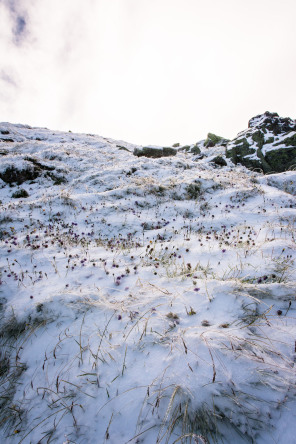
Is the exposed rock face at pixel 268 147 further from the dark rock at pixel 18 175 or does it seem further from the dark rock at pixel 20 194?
the dark rock at pixel 20 194

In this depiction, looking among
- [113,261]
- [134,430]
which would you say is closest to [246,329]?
[134,430]

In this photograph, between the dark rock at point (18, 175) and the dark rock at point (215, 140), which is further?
the dark rock at point (215, 140)

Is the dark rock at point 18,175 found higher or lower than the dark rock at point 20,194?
higher

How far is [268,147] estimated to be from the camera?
2670cm

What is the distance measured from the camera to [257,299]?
2.40 metres

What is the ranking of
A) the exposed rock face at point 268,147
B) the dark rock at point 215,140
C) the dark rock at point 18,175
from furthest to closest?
the dark rock at point 215,140
the exposed rock face at point 268,147
the dark rock at point 18,175

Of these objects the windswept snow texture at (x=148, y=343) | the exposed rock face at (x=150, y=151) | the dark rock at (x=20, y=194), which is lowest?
the windswept snow texture at (x=148, y=343)

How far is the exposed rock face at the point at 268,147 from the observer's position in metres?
24.4

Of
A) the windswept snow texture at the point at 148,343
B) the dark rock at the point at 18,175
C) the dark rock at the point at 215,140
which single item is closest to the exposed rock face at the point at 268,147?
the dark rock at the point at 215,140

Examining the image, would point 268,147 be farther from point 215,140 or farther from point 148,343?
point 148,343

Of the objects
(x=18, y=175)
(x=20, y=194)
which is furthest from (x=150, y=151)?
(x=20, y=194)

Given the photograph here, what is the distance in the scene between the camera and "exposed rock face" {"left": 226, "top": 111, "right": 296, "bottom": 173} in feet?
80.0

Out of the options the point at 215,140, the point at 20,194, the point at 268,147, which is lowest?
the point at 20,194

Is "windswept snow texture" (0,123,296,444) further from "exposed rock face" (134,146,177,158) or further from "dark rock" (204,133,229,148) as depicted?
"dark rock" (204,133,229,148)
